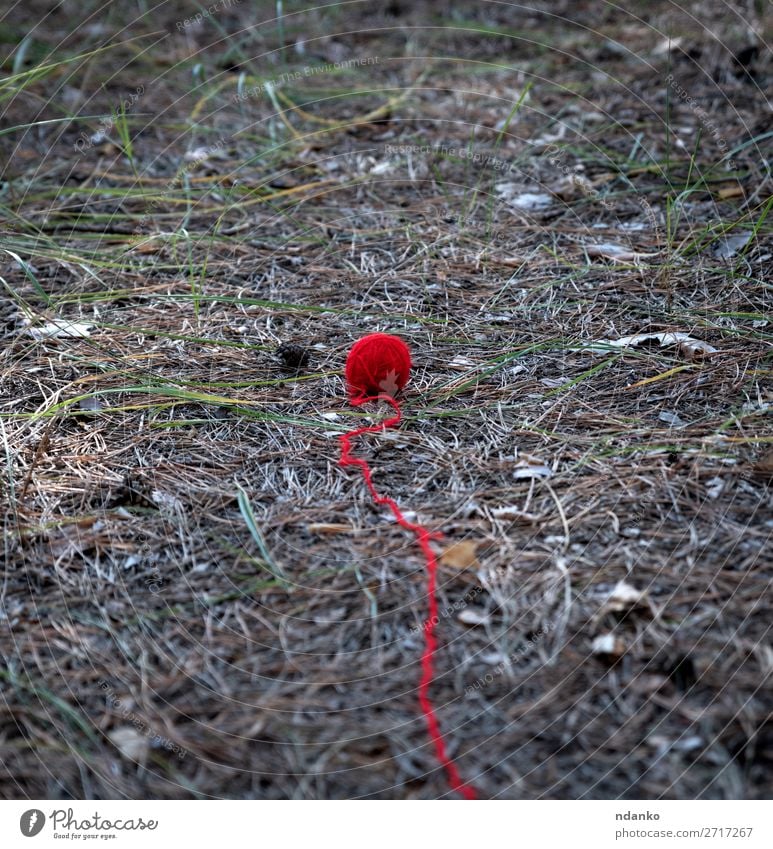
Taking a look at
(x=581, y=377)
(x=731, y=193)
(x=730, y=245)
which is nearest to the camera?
(x=581, y=377)

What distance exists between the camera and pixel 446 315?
2418 millimetres

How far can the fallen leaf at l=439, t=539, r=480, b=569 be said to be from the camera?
1665 millimetres

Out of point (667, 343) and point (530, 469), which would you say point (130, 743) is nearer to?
point (530, 469)

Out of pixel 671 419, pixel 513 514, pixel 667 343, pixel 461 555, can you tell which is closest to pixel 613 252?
pixel 667 343

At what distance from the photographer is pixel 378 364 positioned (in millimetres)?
2064

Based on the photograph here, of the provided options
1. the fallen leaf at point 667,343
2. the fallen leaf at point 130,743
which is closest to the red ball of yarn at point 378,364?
the fallen leaf at point 667,343

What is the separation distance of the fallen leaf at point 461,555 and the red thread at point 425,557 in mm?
25

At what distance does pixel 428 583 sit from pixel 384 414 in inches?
21.2

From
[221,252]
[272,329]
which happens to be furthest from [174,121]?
[272,329]

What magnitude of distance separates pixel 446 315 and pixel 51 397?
104 cm
